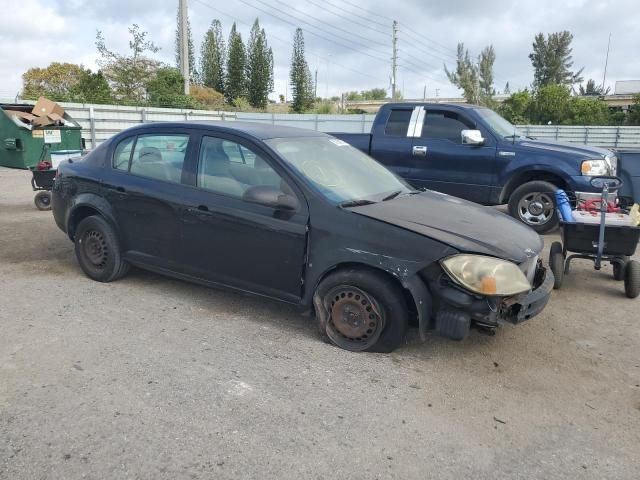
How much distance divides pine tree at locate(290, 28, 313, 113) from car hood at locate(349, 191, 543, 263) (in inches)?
2326

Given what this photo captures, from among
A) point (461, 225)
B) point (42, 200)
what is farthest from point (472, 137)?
point (42, 200)

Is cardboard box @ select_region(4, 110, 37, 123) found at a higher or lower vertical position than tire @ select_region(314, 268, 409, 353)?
higher

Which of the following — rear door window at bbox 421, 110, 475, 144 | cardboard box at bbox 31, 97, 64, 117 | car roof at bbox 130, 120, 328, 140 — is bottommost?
car roof at bbox 130, 120, 328, 140

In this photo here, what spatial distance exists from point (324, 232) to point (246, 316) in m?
1.14

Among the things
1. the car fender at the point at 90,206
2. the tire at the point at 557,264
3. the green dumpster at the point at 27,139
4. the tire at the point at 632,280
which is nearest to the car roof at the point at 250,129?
the car fender at the point at 90,206

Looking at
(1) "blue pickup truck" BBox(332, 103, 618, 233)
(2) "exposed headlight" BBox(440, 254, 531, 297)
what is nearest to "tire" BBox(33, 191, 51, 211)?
(1) "blue pickup truck" BBox(332, 103, 618, 233)

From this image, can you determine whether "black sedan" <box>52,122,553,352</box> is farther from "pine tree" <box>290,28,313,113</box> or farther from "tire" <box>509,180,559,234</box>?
"pine tree" <box>290,28,313,113</box>

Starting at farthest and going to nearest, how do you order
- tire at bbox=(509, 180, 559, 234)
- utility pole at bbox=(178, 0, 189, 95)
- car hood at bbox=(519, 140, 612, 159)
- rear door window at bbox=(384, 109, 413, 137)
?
utility pole at bbox=(178, 0, 189, 95) → rear door window at bbox=(384, 109, 413, 137) → tire at bbox=(509, 180, 559, 234) → car hood at bbox=(519, 140, 612, 159)

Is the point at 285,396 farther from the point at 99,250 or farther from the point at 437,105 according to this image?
the point at 437,105

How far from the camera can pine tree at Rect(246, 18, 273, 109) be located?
195ft

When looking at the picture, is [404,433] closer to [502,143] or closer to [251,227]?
[251,227]

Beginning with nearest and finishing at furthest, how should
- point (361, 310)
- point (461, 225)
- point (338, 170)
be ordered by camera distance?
point (361, 310)
point (461, 225)
point (338, 170)

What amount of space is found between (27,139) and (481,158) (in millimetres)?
9725

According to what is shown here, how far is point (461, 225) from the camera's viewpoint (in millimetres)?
3811
